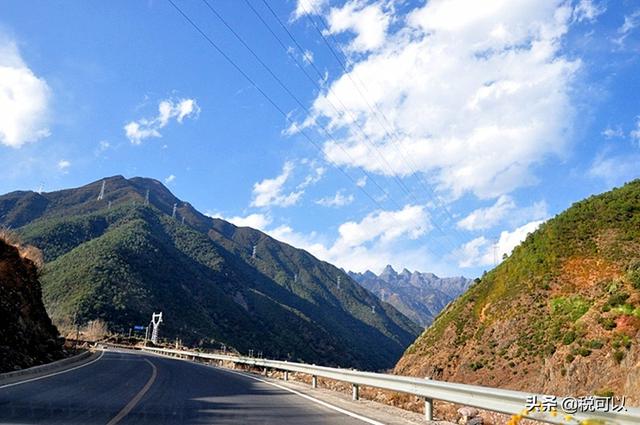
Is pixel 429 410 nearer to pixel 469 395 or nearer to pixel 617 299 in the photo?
pixel 469 395

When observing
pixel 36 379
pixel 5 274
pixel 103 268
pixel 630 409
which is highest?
pixel 103 268

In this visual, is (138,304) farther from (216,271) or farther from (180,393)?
(180,393)

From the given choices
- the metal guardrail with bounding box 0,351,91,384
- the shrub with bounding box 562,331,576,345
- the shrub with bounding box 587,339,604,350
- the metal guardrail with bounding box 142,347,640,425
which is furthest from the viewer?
the shrub with bounding box 562,331,576,345

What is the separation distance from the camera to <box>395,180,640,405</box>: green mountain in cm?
4106

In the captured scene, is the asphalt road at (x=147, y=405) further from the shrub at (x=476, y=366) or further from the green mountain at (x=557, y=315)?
the shrub at (x=476, y=366)

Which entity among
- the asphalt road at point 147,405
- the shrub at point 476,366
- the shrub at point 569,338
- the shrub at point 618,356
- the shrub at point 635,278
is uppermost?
the shrub at point 635,278

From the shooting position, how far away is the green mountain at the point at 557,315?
41.1 m

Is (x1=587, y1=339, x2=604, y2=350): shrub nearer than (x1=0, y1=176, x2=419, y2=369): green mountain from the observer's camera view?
Yes

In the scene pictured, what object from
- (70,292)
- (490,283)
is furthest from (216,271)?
(490,283)

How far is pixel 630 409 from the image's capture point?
4918mm

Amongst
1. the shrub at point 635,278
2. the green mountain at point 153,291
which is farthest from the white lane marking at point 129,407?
the green mountain at point 153,291

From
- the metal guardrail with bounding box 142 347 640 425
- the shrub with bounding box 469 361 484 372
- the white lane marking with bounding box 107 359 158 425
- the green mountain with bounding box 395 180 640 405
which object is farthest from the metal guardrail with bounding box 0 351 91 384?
the shrub with bounding box 469 361 484 372

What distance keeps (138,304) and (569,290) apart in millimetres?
85636

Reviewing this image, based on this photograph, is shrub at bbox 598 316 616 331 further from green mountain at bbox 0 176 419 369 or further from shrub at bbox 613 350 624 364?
green mountain at bbox 0 176 419 369
